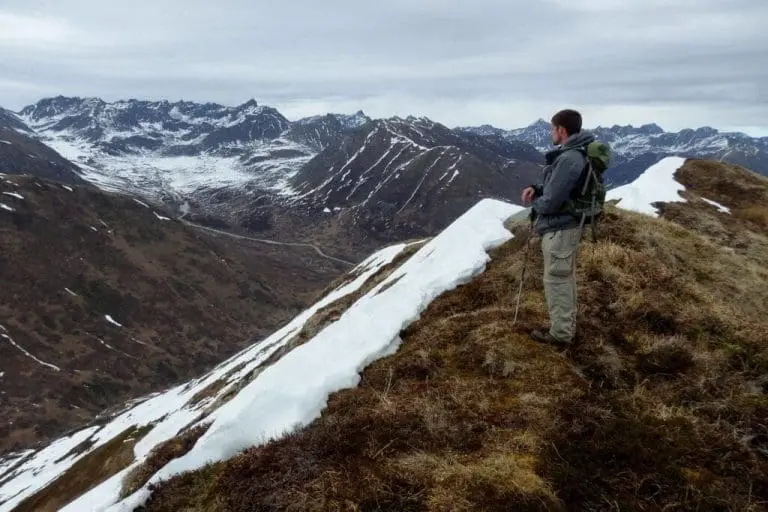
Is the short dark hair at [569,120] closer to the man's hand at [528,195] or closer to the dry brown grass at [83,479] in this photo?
the man's hand at [528,195]

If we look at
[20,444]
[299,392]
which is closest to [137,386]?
[20,444]

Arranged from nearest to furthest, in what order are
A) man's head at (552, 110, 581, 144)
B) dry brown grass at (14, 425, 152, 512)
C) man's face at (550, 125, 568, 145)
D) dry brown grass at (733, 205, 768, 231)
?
man's head at (552, 110, 581, 144)
man's face at (550, 125, 568, 145)
dry brown grass at (733, 205, 768, 231)
dry brown grass at (14, 425, 152, 512)

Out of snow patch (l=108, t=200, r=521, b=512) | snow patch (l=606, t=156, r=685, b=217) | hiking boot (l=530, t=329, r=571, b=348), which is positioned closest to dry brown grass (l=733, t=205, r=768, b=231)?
snow patch (l=606, t=156, r=685, b=217)

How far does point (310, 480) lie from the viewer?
24.5 ft

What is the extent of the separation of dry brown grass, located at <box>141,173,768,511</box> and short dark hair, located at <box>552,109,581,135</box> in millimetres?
4140

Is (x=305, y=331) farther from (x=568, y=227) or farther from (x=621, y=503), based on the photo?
(x=621, y=503)

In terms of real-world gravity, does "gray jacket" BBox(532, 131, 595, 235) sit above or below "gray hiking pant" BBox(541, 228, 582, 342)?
above

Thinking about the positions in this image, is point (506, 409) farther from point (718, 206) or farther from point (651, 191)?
point (718, 206)

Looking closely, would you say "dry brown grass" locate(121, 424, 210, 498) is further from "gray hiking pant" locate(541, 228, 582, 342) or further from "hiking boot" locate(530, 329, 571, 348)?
"gray hiking pant" locate(541, 228, 582, 342)

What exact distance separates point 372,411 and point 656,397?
16.0 feet

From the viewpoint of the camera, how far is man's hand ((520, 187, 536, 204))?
36.1 feet

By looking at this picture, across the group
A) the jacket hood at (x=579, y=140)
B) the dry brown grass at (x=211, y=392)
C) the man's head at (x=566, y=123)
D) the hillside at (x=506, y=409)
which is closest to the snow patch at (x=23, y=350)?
the dry brown grass at (x=211, y=392)

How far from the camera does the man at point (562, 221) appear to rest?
34.0ft

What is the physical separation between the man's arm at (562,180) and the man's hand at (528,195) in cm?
47
